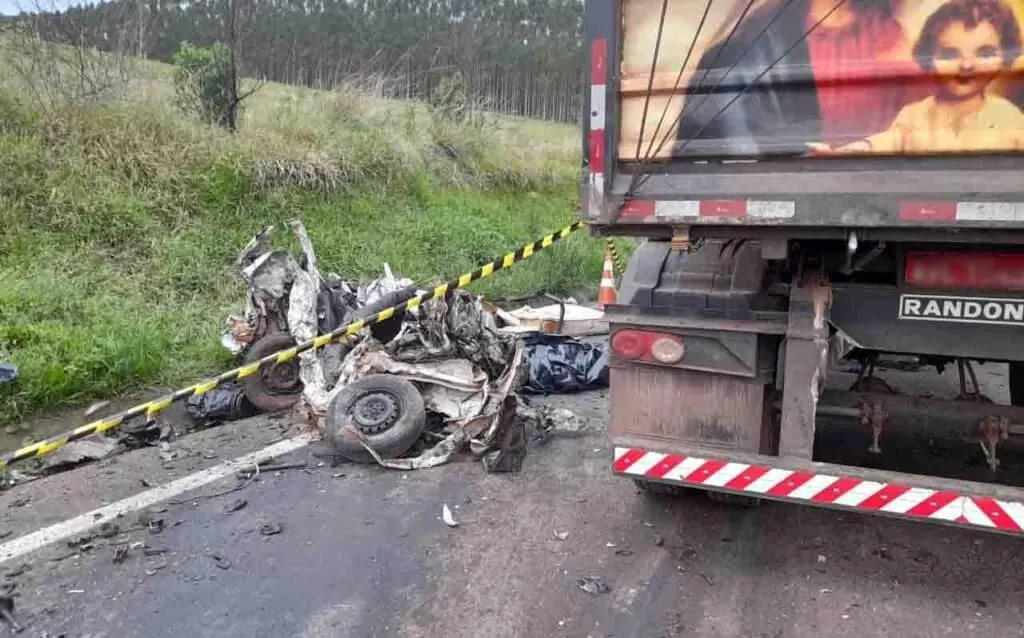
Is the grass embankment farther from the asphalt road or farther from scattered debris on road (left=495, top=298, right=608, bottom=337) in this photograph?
the asphalt road

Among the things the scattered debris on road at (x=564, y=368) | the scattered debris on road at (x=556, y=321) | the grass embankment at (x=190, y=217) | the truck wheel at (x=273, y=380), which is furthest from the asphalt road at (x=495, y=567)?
the scattered debris on road at (x=556, y=321)

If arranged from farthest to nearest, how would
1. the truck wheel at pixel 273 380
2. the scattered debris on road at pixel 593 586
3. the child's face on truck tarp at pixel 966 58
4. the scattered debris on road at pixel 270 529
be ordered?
the truck wheel at pixel 273 380
the scattered debris on road at pixel 270 529
the scattered debris on road at pixel 593 586
the child's face on truck tarp at pixel 966 58

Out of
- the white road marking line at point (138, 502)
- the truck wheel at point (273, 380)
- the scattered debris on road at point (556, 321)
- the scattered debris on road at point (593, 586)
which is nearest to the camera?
the scattered debris on road at point (593, 586)

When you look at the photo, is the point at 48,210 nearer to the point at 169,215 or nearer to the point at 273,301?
the point at 169,215

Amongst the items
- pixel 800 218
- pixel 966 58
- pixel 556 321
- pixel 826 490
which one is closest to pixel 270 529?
pixel 826 490

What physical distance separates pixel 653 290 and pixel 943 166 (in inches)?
46.2

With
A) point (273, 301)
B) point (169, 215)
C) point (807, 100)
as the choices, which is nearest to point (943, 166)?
point (807, 100)

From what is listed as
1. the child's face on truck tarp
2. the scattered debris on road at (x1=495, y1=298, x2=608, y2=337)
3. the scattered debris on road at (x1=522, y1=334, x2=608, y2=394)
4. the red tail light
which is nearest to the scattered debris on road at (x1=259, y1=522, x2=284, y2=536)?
the scattered debris on road at (x1=522, y1=334, x2=608, y2=394)

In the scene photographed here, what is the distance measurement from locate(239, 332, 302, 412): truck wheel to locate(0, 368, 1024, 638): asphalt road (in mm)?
1200

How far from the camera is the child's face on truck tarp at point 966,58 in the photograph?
2.60m

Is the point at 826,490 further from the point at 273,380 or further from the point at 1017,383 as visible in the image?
the point at 273,380

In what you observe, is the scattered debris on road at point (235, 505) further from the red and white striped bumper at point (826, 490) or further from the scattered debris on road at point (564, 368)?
the scattered debris on road at point (564, 368)

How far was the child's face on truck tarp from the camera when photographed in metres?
2.60

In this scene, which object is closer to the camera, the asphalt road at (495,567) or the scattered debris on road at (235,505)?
the asphalt road at (495,567)
